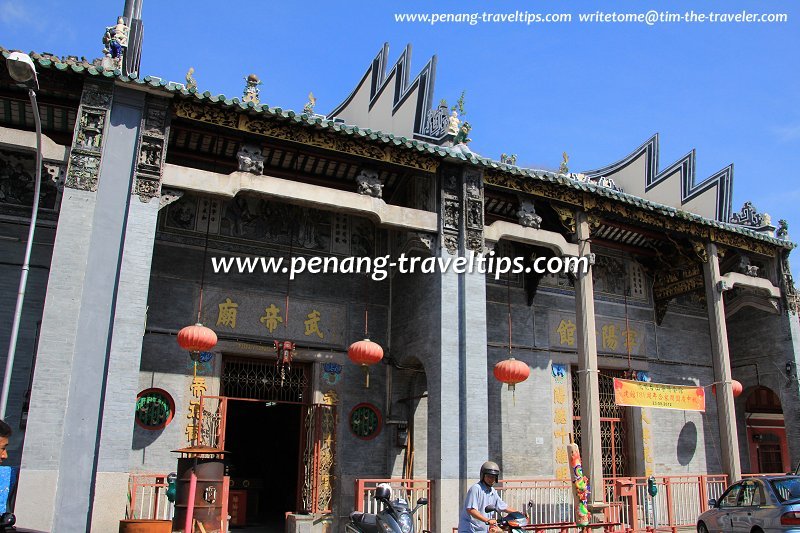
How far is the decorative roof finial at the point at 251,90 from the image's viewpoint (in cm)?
1090

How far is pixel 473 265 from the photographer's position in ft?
38.7

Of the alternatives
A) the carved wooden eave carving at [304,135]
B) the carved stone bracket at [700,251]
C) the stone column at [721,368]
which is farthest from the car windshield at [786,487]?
the carved wooden eave carving at [304,135]

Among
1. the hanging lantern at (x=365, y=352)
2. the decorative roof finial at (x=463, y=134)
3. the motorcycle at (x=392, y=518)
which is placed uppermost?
the decorative roof finial at (x=463, y=134)

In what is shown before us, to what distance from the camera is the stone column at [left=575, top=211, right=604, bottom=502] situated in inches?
475

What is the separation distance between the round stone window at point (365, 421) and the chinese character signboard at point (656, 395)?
4.45 metres

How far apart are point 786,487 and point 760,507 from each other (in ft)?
1.45

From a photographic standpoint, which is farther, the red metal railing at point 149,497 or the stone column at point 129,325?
the red metal railing at point 149,497

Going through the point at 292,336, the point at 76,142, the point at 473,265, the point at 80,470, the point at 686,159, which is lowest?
the point at 80,470

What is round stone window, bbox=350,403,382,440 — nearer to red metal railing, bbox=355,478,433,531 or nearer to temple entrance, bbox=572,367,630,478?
red metal railing, bbox=355,478,433,531

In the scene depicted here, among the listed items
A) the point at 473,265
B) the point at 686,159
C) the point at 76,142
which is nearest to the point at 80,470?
the point at 76,142

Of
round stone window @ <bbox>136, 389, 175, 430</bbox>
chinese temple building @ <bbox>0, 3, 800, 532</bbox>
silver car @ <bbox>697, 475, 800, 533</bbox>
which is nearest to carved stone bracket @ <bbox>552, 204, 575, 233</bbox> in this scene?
chinese temple building @ <bbox>0, 3, 800, 532</bbox>

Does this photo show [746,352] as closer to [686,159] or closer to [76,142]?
[686,159]

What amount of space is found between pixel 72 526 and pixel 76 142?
16.3 feet

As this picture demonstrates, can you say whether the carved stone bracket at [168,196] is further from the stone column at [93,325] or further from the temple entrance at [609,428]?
the temple entrance at [609,428]
